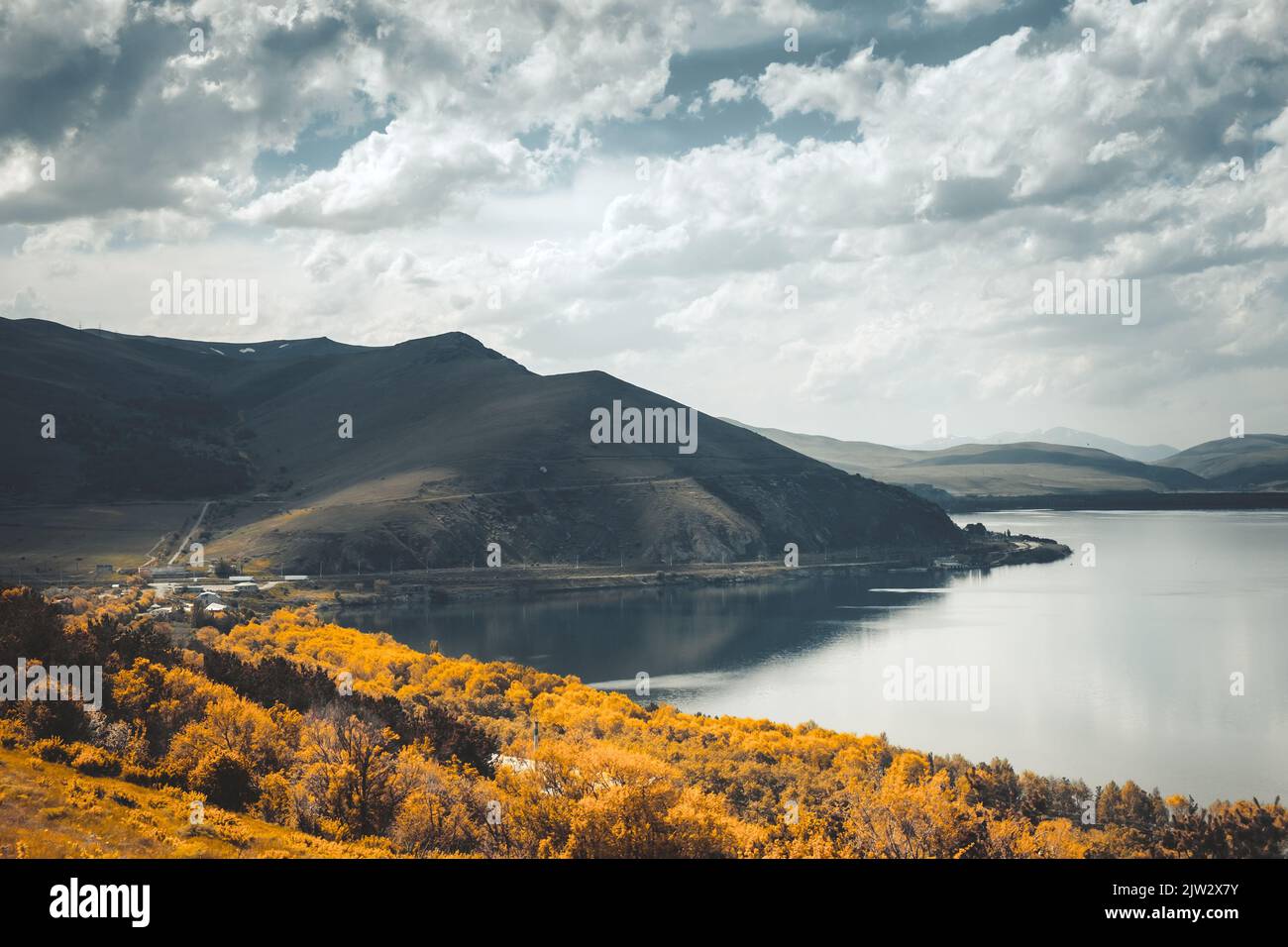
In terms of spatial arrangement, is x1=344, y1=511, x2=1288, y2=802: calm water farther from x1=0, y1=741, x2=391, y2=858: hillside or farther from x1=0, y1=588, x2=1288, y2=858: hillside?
x1=0, y1=741, x2=391, y2=858: hillside

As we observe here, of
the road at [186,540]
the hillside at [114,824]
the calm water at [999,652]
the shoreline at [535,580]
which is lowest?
the calm water at [999,652]

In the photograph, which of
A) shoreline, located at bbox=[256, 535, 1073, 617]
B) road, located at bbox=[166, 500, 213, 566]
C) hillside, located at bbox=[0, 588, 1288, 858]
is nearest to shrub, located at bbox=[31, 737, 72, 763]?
hillside, located at bbox=[0, 588, 1288, 858]

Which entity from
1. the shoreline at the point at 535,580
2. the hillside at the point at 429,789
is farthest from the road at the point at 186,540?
the hillside at the point at 429,789

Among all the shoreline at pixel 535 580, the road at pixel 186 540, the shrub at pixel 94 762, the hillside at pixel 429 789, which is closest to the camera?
the hillside at pixel 429 789

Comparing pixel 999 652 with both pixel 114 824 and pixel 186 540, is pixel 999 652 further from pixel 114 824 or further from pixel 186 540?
pixel 186 540

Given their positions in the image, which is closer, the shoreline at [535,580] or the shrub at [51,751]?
the shrub at [51,751]

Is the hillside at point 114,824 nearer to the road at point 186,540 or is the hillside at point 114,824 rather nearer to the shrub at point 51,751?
the shrub at point 51,751

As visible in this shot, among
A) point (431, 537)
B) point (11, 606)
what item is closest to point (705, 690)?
point (11, 606)

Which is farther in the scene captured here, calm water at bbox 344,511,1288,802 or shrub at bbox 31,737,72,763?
calm water at bbox 344,511,1288,802

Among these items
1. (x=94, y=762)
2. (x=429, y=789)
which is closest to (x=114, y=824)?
(x=94, y=762)
